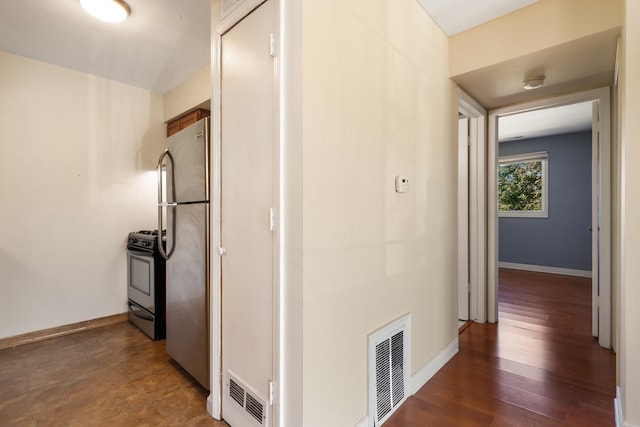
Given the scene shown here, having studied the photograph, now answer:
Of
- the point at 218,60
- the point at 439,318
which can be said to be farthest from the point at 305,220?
the point at 439,318

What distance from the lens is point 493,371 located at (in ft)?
7.19

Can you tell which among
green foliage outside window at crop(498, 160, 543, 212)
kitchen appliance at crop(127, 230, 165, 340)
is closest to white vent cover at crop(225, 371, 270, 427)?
kitchen appliance at crop(127, 230, 165, 340)

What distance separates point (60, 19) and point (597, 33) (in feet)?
11.8

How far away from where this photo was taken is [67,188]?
3.03 meters

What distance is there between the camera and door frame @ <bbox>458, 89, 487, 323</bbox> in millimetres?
3111

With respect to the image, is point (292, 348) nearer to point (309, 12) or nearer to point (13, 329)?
point (309, 12)

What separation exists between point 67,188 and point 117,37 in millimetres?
1571

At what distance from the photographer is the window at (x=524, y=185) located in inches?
221

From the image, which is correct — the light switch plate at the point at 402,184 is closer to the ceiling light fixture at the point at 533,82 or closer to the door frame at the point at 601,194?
the ceiling light fixture at the point at 533,82

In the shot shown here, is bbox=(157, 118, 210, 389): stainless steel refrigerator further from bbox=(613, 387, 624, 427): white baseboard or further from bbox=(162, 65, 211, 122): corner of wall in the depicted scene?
bbox=(613, 387, 624, 427): white baseboard

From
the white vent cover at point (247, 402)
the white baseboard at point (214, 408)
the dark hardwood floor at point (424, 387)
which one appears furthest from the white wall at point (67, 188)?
the white vent cover at point (247, 402)

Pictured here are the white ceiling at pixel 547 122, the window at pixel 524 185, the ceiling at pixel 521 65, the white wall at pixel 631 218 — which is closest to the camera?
the white wall at pixel 631 218

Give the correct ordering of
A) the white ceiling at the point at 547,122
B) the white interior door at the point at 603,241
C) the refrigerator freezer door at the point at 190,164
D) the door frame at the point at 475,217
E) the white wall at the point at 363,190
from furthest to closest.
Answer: the white ceiling at the point at 547,122
the door frame at the point at 475,217
the white interior door at the point at 603,241
the refrigerator freezer door at the point at 190,164
the white wall at the point at 363,190

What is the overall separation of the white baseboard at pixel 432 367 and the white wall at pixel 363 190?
6 centimetres
